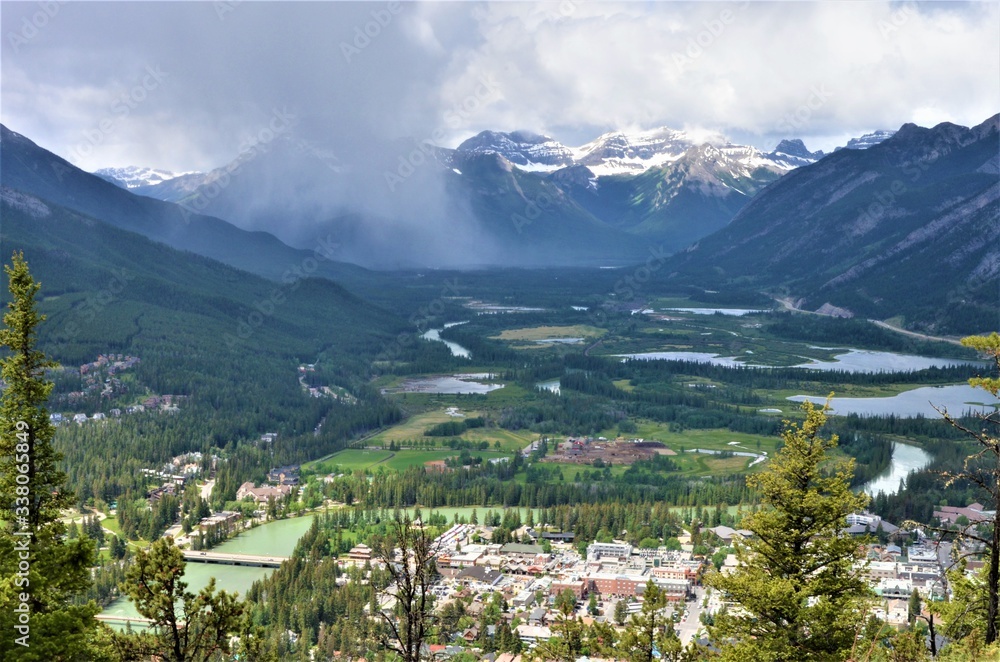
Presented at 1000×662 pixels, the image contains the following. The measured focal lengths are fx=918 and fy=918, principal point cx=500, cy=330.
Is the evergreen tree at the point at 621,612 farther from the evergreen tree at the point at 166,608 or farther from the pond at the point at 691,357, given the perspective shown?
the pond at the point at 691,357

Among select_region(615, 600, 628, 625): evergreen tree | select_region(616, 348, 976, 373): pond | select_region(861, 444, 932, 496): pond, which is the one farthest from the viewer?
select_region(616, 348, 976, 373): pond

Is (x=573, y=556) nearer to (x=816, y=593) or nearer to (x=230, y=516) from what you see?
(x=230, y=516)

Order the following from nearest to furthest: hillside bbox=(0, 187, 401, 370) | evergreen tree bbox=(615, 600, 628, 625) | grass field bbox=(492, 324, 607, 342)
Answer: evergreen tree bbox=(615, 600, 628, 625) → hillside bbox=(0, 187, 401, 370) → grass field bbox=(492, 324, 607, 342)

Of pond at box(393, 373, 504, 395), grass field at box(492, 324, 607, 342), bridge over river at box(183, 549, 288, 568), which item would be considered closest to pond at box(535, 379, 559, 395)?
pond at box(393, 373, 504, 395)

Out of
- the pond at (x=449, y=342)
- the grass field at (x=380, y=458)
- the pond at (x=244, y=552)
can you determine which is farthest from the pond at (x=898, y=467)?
the pond at (x=449, y=342)

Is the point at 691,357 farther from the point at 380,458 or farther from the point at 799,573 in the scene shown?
the point at 799,573

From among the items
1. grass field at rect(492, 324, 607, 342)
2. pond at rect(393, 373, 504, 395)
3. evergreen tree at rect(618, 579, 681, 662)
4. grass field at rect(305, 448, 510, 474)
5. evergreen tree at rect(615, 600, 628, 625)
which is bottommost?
evergreen tree at rect(615, 600, 628, 625)

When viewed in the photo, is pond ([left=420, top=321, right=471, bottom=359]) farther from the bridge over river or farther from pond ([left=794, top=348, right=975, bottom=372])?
the bridge over river
